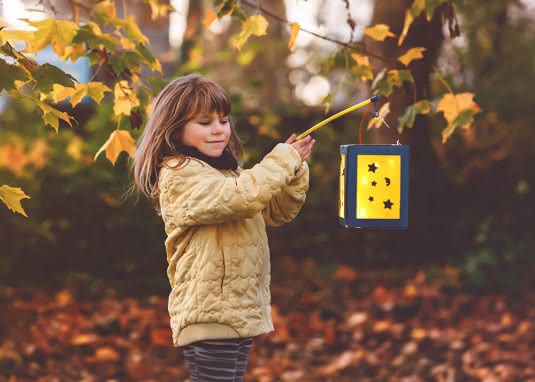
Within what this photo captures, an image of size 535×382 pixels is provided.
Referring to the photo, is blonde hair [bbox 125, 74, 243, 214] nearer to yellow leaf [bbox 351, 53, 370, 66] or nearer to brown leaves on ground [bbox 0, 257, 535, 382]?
yellow leaf [bbox 351, 53, 370, 66]

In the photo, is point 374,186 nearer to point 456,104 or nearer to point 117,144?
point 456,104

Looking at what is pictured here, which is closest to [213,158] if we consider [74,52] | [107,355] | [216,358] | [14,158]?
[216,358]

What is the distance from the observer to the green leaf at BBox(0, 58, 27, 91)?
104 inches

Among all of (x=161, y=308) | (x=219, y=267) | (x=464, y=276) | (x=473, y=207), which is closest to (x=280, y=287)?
(x=161, y=308)

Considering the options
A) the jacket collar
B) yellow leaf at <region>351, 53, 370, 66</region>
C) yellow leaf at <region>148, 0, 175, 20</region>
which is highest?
yellow leaf at <region>148, 0, 175, 20</region>

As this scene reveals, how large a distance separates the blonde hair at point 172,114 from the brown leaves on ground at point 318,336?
8.41 feet

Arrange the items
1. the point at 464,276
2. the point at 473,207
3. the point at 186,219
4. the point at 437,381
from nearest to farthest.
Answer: the point at 186,219
the point at 437,381
the point at 464,276
the point at 473,207

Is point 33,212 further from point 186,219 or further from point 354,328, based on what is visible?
point 186,219

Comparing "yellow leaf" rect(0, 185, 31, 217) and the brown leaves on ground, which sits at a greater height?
"yellow leaf" rect(0, 185, 31, 217)

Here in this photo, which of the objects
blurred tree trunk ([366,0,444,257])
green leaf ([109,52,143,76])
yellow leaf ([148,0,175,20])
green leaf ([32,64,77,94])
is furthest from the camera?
blurred tree trunk ([366,0,444,257])

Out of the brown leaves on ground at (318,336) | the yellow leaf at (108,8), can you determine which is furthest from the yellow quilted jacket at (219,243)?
the brown leaves on ground at (318,336)

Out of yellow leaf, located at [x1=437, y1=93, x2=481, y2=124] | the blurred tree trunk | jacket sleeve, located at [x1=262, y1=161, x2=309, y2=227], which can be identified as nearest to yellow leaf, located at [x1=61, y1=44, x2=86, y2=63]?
jacket sleeve, located at [x1=262, y1=161, x2=309, y2=227]

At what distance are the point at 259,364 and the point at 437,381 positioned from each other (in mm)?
1207

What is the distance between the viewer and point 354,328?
5961 millimetres
